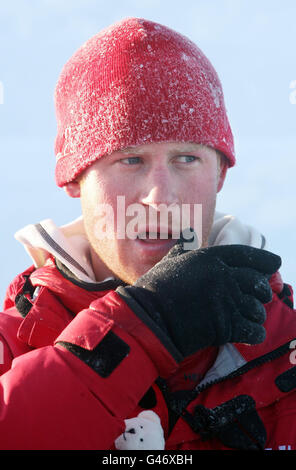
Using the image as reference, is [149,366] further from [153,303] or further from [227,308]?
[227,308]

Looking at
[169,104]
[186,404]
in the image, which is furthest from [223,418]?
[169,104]

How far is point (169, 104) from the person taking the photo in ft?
9.46

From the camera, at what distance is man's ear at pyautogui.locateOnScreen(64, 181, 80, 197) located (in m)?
3.24

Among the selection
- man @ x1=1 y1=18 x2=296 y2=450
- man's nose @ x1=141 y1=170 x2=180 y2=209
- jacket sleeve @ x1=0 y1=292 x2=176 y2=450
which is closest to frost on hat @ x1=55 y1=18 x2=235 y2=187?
man @ x1=1 y1=18 x2=296 y2=450

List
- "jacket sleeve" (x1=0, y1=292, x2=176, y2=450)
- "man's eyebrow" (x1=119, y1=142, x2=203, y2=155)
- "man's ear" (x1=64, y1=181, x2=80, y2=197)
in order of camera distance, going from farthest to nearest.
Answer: "man's ear" (x1=64, y1=181, x2=80, y2=197), "man's eyebrow" (x1=119, y1=142, x2=203, y2=155), "jacket sleeve" (x1=0, y1=292, x2=176, y2=450)

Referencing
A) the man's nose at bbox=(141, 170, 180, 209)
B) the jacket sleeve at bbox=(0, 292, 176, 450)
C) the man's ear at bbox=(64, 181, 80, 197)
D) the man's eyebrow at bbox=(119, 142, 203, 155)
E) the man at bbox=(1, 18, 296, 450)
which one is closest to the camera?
the jacket sleeve at bbox=(0, 292, 176, 450)

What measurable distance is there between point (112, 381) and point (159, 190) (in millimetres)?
973

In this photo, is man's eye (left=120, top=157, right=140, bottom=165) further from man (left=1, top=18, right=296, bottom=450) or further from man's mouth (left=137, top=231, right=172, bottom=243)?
man's mouth (left=137, top=231, right=172, bottom=243)

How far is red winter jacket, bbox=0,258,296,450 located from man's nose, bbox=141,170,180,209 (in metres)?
0.44

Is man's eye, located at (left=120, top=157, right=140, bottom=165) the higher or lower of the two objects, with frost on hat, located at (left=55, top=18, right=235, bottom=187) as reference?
lower

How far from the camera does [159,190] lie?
268cm

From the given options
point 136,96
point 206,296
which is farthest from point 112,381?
point 136,96

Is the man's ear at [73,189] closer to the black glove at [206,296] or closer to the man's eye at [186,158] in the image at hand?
the man's eye at [186,158]
